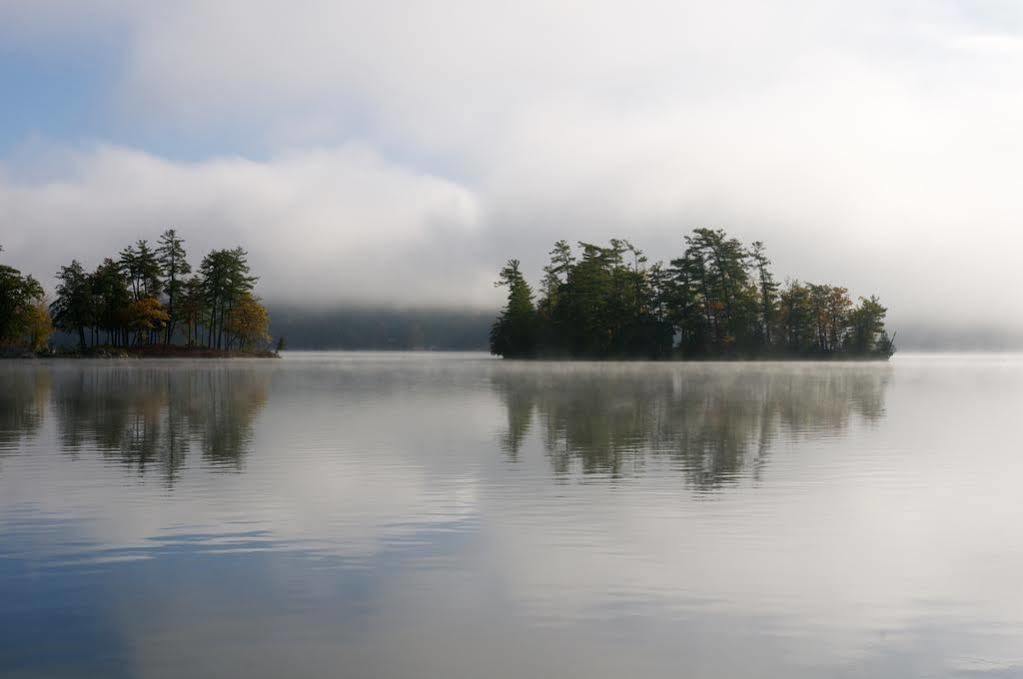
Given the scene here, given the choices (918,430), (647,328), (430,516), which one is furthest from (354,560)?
(647,328)

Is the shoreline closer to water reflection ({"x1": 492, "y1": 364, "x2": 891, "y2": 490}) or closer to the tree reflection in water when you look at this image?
the tree reflection in water

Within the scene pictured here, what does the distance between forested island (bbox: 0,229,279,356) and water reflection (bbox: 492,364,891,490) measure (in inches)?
4228

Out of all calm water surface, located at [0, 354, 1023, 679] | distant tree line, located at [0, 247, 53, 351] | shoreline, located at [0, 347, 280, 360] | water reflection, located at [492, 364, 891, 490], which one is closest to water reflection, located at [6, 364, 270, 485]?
calm water surface, located at [0, 354, 1023, 679]

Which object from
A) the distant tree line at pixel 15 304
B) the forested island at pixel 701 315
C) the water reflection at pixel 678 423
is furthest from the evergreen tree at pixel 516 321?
the water reflection at pixel 678 423

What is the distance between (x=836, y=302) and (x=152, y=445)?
5261 inches

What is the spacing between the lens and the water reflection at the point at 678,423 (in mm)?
19766

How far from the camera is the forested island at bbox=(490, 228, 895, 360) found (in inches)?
5241

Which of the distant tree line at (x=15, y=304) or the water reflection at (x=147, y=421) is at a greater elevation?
the distant tree line at (x=15, y=304)

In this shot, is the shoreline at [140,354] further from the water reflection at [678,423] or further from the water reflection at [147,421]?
the water reflection at [678,423]

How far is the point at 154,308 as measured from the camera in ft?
468

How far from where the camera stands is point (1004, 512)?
1435 cm

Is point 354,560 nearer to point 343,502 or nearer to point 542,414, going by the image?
point 343,502

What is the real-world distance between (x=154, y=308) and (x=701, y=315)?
254 feet

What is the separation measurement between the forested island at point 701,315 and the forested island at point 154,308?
150ft
